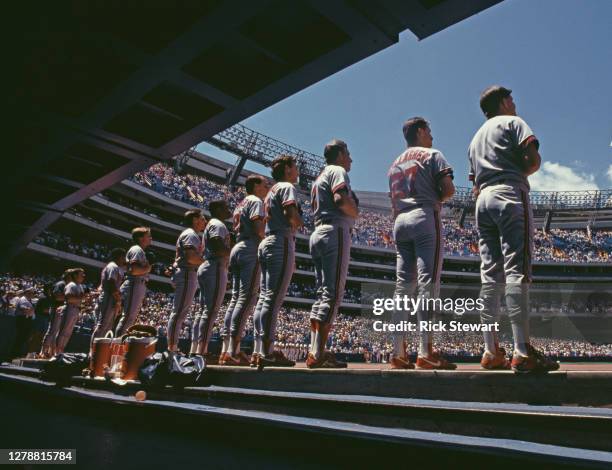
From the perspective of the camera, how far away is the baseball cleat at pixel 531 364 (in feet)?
7.22

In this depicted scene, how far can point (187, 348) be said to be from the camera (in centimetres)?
1228

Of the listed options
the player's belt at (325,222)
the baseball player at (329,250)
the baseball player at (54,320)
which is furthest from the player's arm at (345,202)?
the baseball player at (54,320)

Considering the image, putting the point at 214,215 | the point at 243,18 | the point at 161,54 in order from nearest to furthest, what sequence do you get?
the point at 243,18 → the point at 161,54 → the point at 214,215

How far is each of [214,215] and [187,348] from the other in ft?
26.4

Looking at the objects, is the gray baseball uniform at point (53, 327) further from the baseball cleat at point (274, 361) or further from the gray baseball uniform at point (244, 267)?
the baseball cleat at point (274, 361)

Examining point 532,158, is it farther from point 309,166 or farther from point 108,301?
point 309,166

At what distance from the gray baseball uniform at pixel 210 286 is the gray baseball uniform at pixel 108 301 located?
2.78m

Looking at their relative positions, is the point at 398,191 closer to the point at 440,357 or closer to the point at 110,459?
the point at 440,357

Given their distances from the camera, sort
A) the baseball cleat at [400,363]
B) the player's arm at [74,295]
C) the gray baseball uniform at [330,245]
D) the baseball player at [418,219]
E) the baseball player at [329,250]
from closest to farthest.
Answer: the baseball cleat at [400,363], the baseball player at [418,219], the baseball player at [329,250], the gray baseball uniform at [330,245], the player's arm at [74,295]

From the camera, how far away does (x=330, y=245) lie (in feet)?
11.9

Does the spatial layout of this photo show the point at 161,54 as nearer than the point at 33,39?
No

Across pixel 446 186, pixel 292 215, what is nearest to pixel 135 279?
pixel 292 215

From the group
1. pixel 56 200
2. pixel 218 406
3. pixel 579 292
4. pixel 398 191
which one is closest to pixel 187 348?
pixel 56 200

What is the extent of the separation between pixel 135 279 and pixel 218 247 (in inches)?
87.6
